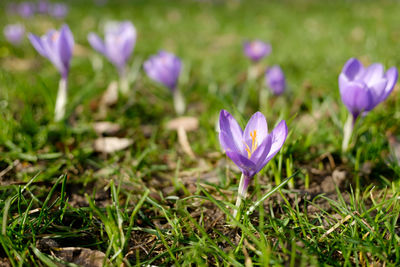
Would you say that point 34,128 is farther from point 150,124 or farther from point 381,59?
point 381,59

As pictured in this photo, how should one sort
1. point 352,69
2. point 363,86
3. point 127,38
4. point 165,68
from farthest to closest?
point 127,38
point 165,68
point 352,69
point 363,86

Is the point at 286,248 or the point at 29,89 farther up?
the point at 29,89

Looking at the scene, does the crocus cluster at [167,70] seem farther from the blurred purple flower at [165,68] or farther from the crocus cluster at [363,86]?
the crocus cluster at [363,86]

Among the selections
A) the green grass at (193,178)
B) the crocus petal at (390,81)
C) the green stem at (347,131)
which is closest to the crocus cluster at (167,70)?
the green grass at (193,178)

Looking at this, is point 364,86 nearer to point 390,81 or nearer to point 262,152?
point 390,81

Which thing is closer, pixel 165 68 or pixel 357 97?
pixel 357 97

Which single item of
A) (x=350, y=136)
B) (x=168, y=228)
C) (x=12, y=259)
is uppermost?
(x=350, y=136)

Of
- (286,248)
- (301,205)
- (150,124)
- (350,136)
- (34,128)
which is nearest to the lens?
(286,248)

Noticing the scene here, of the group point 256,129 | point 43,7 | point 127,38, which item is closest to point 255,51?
point 127,38

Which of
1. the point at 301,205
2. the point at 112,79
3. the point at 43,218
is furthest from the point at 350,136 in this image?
the point at 112,79
